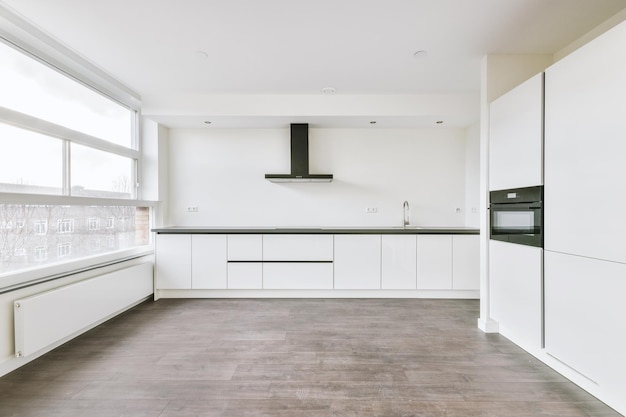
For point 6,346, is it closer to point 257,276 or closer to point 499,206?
point 257,276

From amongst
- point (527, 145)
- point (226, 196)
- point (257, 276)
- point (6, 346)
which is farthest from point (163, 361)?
point (527, 145)

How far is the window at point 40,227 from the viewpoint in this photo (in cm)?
233

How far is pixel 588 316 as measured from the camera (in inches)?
64.8

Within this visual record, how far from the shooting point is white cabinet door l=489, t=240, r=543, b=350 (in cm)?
204

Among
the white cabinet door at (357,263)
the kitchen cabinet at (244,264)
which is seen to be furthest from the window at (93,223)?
the white cabinet door at (357,263)

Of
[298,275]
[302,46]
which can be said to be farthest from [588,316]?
[302,46]

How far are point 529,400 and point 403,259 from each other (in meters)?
1.90

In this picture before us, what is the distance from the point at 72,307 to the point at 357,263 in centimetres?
293

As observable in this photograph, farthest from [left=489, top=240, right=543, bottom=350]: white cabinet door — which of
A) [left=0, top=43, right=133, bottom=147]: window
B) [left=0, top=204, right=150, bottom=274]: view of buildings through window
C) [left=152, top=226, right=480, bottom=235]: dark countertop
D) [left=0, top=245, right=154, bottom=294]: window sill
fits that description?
[left=0, top=43, right=133, bottom=147]: window

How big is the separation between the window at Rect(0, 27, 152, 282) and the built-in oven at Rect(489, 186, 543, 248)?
388 cm

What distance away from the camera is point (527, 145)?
2098 mm

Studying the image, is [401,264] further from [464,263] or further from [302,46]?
[302,46]

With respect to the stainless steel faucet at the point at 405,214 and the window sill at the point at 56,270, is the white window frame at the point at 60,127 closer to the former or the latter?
the window sill at the point at 56,270

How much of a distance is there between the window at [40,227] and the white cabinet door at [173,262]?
1.21 m
